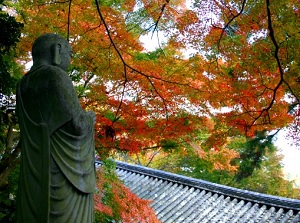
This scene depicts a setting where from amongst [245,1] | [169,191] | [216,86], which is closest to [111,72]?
[216,86]

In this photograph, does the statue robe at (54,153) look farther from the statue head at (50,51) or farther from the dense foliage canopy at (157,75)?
the dense foliage canopy at (157,75)

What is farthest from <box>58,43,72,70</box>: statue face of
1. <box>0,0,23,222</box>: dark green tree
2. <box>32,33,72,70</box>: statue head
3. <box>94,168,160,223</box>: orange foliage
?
<box>94,168,160,223</box>: orange foliage

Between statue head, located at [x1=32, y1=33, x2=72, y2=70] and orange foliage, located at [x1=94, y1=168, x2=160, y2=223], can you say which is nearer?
statue head, located at [x1=32, y1=33, x2=72, y2=70]

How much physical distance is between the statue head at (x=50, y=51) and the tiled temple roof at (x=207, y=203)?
27.5 ft

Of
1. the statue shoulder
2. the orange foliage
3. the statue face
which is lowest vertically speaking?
the orange foliage

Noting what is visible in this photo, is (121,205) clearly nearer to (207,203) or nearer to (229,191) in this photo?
(207,203)

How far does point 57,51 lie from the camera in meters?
3.06

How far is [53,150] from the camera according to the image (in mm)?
2779

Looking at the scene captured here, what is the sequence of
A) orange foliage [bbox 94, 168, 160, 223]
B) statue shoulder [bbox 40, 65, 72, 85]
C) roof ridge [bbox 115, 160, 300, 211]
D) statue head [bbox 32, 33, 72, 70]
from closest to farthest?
statue shoulder [bbox 40, 65, 72, 85] → statue head [bbox 32, 33, 72, 70] → orange foliage [bbox 94, 168, 160, 223] → roof ridge [bbox 115, 160, 300, 211]

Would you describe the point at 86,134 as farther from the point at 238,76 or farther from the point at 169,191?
the point at 169,191

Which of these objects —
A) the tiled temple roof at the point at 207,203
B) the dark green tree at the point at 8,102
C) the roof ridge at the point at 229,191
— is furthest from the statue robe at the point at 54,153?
the roof ridge at the point at 229,191

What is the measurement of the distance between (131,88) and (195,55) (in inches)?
56.1

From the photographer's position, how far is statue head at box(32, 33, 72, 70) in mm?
3051

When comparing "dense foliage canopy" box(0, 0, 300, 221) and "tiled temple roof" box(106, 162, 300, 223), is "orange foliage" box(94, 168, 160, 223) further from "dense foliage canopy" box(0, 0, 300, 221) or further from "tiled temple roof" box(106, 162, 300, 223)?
"tiled temple roof" box(106, 162, 300, 223)
